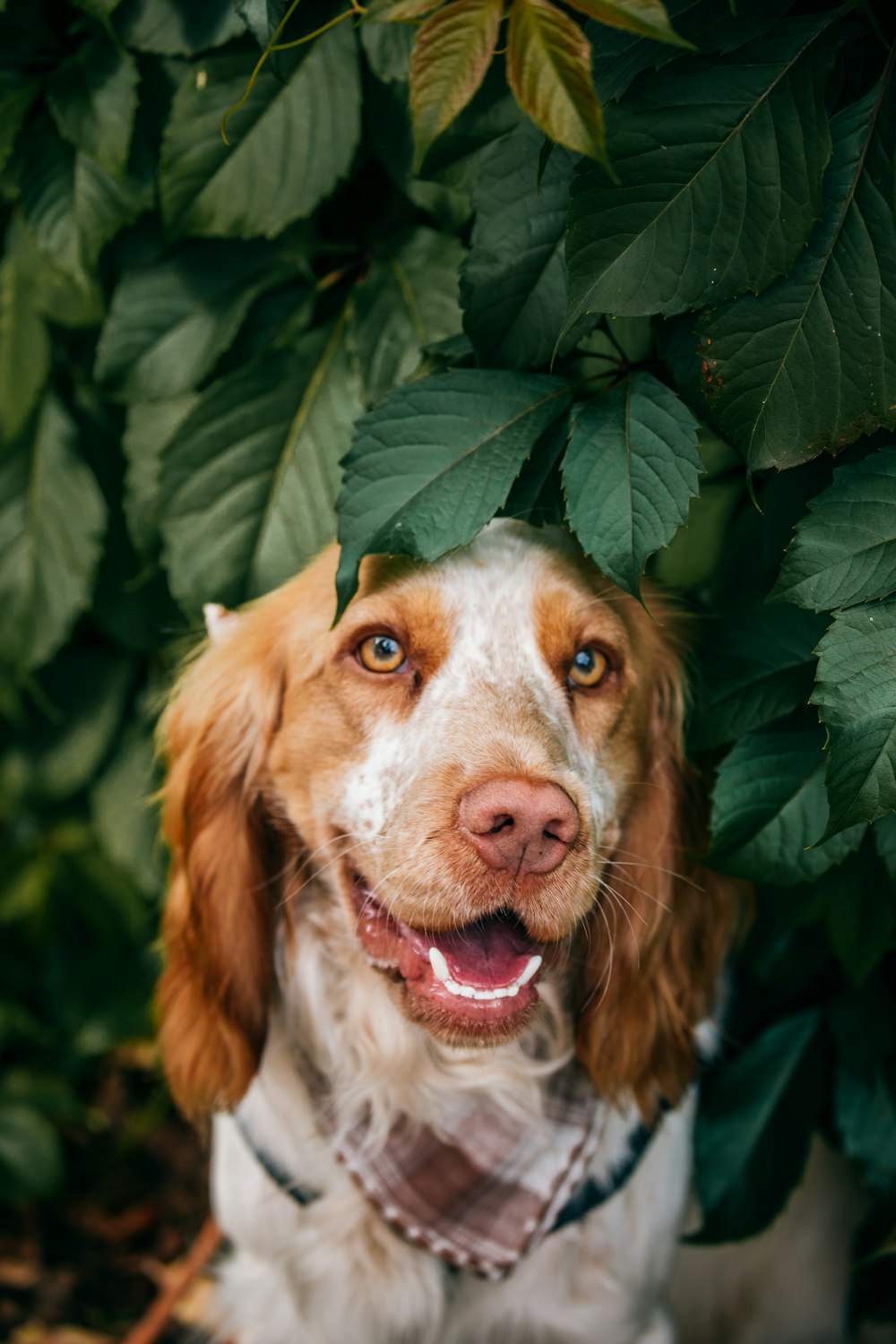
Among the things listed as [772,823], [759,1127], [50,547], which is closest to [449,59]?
[772,823]

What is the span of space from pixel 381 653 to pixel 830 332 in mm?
645

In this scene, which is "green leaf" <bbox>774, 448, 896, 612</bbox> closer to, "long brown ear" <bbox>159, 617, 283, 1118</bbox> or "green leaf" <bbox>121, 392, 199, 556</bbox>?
"long brown ear" <bbox>159, 617, 283, 1118</bbox>

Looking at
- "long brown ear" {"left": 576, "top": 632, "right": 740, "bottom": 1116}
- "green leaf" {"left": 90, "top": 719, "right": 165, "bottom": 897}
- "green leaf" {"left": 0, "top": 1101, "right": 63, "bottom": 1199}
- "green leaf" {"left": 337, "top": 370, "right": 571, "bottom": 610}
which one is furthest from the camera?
"green leaf" {"left": 0, "top": 1101, "right": 63, "bottom": 1199}

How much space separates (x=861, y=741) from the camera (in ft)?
3.67

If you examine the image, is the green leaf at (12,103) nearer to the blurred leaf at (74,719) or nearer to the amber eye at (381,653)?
the amber eye at (381,653)

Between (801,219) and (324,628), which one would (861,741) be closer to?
(801,219)

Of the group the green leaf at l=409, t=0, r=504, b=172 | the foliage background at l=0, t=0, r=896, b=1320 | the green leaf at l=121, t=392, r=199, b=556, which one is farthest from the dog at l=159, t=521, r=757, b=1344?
the green leaf at l=409, t=0, r=504, b=172

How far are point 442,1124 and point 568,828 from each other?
706 millimetres

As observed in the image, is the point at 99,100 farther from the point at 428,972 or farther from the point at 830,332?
the point at 428,972

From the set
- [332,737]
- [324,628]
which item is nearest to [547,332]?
[324,628]

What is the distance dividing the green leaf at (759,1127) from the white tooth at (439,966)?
71 cm

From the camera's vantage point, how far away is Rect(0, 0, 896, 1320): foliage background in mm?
1121

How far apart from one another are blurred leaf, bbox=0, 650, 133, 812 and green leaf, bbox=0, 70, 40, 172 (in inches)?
36.7

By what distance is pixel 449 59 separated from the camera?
929 mm
